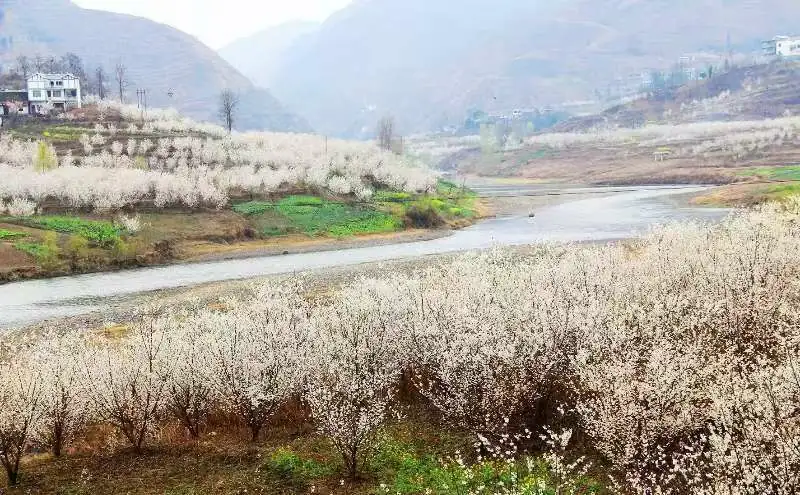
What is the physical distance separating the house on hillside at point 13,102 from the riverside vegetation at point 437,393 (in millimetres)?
105943

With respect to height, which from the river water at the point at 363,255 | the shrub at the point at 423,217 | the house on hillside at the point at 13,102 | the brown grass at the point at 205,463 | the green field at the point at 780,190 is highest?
the house on hillside at the point at 13,102

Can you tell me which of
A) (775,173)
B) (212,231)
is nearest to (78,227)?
(212,231)

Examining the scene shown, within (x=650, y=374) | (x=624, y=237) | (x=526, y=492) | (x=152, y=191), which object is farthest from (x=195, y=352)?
(x=152, y=191)

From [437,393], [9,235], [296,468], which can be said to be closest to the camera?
[296,468]

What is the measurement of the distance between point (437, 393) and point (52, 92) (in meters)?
120

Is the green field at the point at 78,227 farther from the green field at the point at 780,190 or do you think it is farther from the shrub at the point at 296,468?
the green field at the point at 780,190

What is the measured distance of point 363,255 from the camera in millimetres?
60938

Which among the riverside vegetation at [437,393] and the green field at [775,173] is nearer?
the riverside vegetation at [437,393]

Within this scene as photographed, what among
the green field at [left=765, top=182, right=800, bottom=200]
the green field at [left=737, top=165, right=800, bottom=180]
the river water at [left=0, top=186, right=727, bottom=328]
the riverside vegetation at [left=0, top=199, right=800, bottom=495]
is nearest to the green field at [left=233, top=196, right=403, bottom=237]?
the river water at [left=0, top=186, right=727, bottom=328]

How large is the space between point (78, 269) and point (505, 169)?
433ft

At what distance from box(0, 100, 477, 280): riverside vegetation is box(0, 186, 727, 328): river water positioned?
449 cm

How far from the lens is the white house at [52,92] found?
371 ft

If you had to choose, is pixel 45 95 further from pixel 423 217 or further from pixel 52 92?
pixel 423 217

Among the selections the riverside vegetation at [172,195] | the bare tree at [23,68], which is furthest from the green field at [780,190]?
the bare tree at [23,68]
